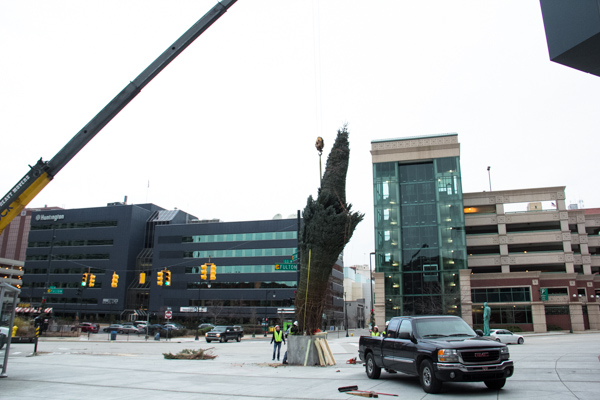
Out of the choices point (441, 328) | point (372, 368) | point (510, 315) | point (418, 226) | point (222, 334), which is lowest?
point (222, 334)

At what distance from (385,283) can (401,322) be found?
162 ft

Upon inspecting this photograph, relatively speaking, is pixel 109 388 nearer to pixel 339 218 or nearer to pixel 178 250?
pixel 339 218

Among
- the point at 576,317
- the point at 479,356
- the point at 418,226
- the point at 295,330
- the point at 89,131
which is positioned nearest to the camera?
the point at 479,356

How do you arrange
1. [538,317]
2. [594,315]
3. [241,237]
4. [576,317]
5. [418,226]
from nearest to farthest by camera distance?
[538,317] → [576,317] → [594,315] → [418,226] → [241,237]

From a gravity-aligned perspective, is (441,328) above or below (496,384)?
above

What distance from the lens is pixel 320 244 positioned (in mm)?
17875

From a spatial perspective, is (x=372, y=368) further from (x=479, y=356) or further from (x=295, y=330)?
(x=295, y=330)

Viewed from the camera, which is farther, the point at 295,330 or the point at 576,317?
the point at 576,317

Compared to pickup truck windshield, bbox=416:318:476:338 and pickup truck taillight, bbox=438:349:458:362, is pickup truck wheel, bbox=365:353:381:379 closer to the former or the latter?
pickup truck windshield, bbox=416:318:476:338

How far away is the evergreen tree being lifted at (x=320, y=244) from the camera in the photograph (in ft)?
58.2

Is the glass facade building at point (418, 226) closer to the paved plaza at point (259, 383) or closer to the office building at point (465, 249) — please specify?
the office building at point (465, 249)

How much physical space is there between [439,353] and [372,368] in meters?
3.56

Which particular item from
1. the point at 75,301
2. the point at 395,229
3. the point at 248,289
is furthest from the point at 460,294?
the point at 75,301

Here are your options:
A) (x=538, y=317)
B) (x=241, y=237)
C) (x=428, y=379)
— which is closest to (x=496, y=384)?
(x=428, y=379)
